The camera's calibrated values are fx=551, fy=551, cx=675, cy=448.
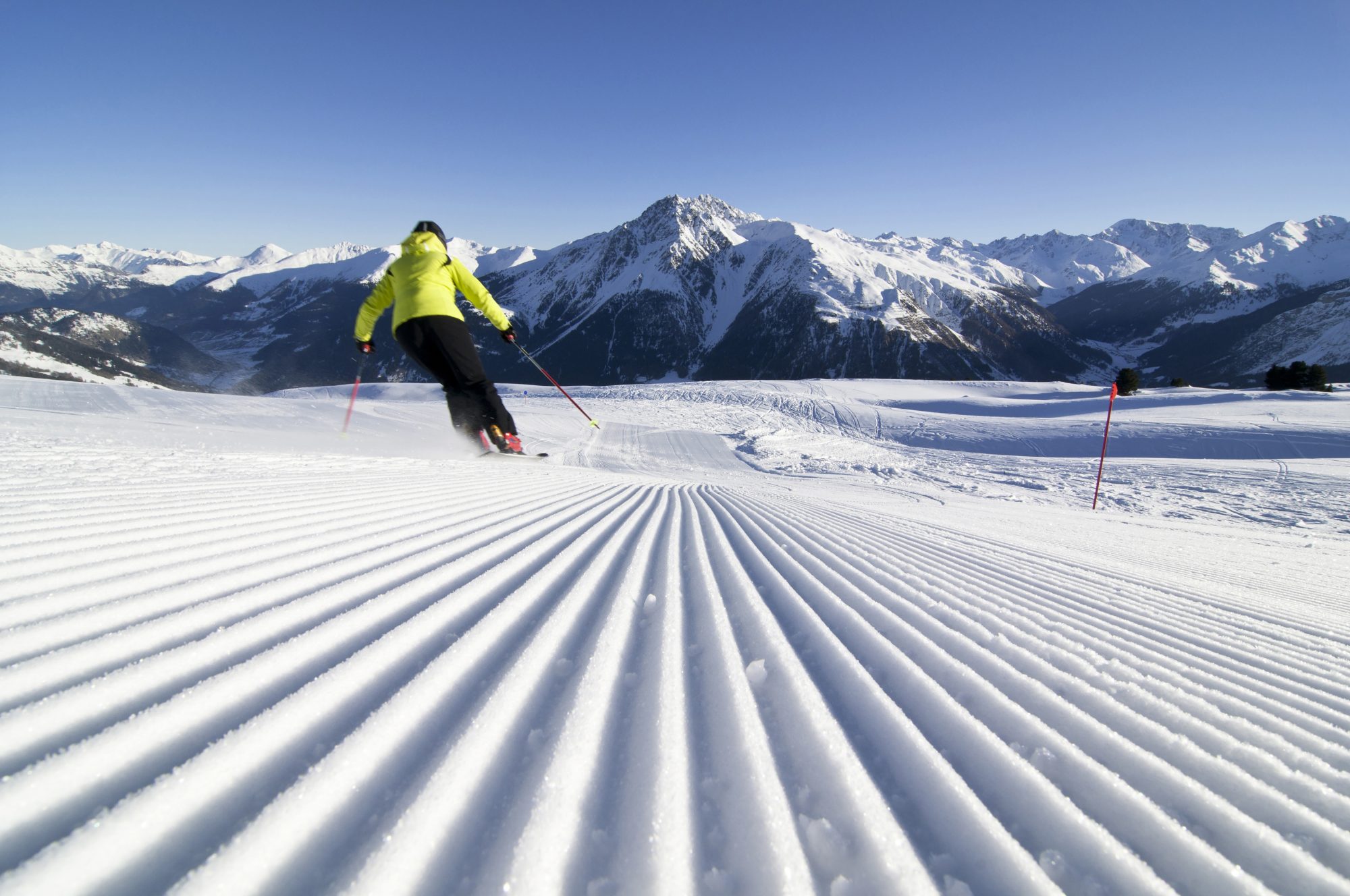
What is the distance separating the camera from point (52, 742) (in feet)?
3.18

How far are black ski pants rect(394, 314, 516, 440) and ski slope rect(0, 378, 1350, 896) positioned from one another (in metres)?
3.11

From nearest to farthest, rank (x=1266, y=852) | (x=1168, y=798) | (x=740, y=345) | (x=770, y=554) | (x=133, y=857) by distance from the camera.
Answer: (x=133, y=857) < (x=1266, y=852) < (x=1168, y=798) < (x=770, y=554) < (x=740, y=345)

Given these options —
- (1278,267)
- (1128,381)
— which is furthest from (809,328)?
(1278,267)

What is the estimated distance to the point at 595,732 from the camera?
1.23 metres

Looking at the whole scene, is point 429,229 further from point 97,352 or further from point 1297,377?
point 97,352

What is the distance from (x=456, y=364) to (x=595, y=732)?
6.25 metres

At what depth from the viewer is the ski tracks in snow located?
34.9 inches

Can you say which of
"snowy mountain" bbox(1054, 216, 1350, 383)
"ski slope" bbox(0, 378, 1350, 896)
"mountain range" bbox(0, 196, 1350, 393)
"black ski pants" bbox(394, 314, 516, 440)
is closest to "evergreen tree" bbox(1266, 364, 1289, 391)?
"ski slope" bbox(0, 378, 1350, 896)

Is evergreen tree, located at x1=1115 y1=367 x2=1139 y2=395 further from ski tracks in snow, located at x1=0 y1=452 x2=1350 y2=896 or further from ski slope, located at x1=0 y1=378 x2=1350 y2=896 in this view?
ski tracks in snow, located at x1=0 y1=452 x2=1350 y2=896

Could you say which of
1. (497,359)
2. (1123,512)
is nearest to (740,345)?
(497,359)

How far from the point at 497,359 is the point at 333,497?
155 metres

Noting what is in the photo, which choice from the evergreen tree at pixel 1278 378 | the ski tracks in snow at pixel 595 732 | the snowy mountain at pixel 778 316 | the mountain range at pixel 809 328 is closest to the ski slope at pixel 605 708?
the ski tracks in snow at pixel 595 732

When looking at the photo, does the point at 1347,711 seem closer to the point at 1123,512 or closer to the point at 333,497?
the point at 333,497

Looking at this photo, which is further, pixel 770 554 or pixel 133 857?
pixel 770 554
